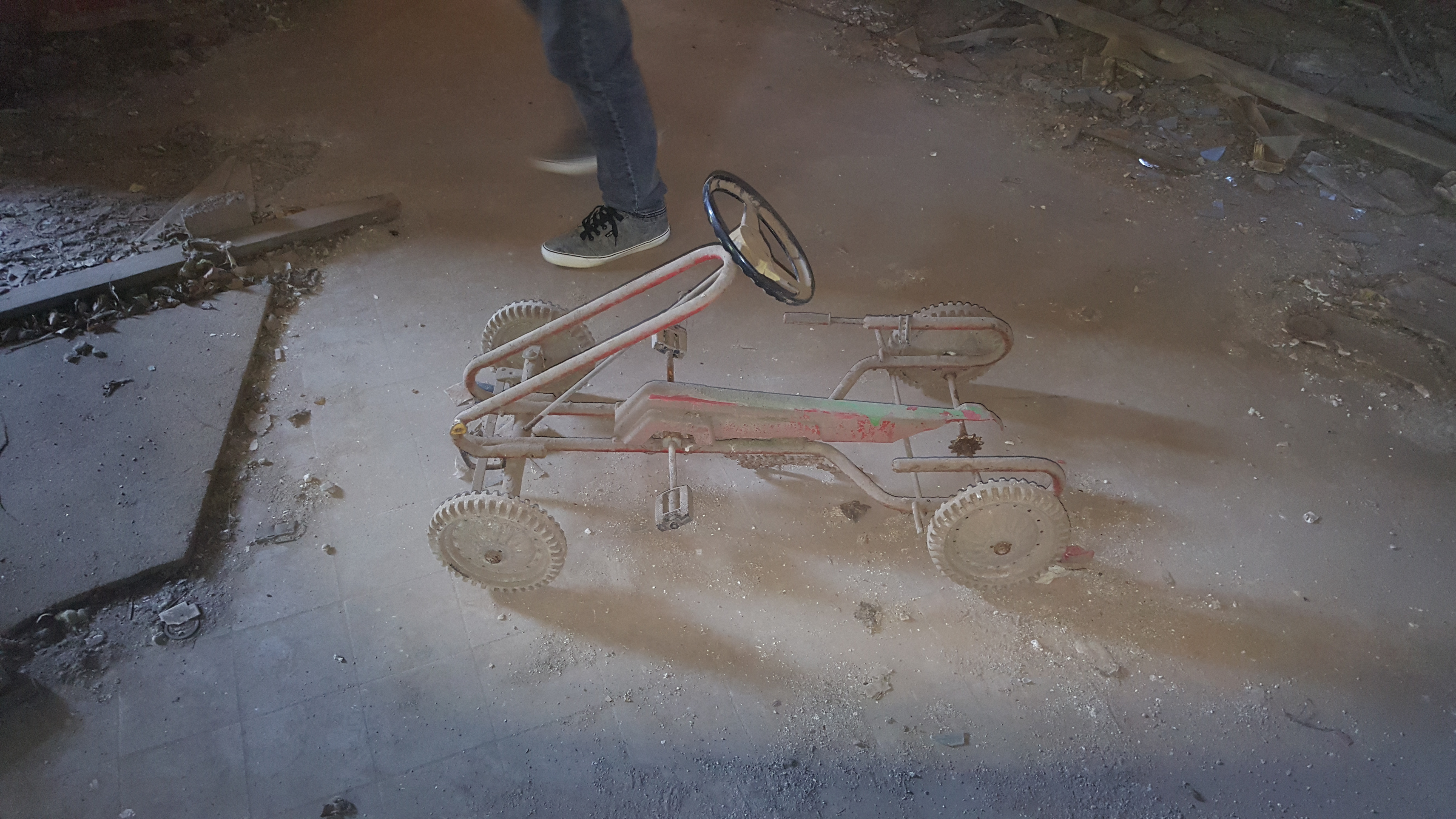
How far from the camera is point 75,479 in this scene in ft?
9.87

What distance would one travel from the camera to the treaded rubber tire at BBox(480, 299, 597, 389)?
→ 3.05 metres

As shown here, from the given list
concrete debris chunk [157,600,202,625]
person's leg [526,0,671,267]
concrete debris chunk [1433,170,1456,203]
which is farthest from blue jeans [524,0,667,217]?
concrete debris chunk [1433,170,1456,203]

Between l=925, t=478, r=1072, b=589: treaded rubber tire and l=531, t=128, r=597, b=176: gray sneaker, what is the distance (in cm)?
277

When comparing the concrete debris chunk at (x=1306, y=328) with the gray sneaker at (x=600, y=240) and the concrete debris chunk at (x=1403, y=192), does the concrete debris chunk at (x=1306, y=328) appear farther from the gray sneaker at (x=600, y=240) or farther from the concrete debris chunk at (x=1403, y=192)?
the gray sneaker at (x=600, y=240)

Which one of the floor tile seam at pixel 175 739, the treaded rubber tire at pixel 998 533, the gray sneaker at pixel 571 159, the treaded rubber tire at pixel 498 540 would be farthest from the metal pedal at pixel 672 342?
the gray sneaker at pixel 571 159

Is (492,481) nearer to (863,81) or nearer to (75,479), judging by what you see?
(75,479)

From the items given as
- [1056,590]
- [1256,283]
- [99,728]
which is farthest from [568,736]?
[1256,283]

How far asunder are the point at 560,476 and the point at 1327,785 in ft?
8.32

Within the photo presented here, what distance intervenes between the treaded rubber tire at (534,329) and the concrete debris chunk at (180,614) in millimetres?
1232

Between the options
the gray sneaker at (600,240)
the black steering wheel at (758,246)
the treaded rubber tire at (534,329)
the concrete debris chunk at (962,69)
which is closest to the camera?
the black steering wheel at (758,246)

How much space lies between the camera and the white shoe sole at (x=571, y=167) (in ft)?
14.8

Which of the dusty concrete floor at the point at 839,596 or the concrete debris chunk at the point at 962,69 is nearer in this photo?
the dusty concrete floor at the point at 839,596

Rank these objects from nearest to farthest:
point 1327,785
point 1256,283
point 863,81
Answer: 1. point 1327,785
2. point 1256,283
3. point 863,81

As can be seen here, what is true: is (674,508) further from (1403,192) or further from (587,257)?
(1403,192)
